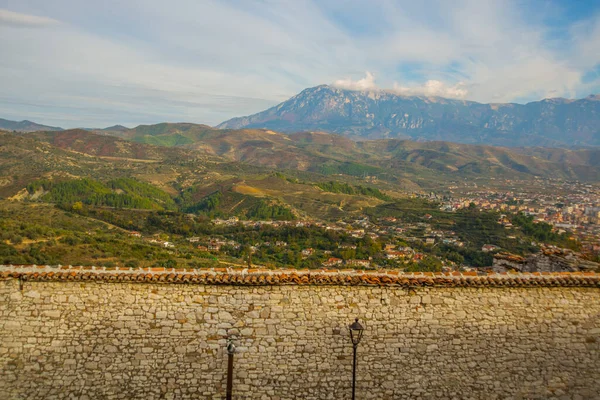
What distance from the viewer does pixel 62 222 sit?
39750 millimetres

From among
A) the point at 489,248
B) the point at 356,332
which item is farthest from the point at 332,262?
the point at 356,332

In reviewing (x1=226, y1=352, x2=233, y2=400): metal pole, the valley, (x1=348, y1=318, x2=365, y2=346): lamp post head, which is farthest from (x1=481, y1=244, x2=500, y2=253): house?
(x1=226, y1=352, x2=233, y2=400): metal pole

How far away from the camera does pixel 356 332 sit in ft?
26.4

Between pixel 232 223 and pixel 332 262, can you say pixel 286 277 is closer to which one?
pixel 332 262

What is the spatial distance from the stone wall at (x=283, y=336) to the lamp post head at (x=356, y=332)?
0.65ft

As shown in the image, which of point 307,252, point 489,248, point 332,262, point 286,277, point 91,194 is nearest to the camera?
point 286,277

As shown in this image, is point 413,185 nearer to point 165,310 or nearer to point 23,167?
point 23,167

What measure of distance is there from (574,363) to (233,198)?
81740mm

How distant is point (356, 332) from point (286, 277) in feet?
5.81

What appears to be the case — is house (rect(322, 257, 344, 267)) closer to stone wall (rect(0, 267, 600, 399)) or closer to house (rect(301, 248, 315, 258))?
house (rect(301, 248, 315, 258))

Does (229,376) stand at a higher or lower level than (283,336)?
lower

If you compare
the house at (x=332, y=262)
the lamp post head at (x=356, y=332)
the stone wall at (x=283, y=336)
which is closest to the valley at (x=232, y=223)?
the house at (x=332, y=262)

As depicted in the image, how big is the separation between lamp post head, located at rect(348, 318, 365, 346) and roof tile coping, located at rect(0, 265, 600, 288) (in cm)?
91

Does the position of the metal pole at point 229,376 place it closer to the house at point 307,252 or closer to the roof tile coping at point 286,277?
the roof tile coping at point 286,277
